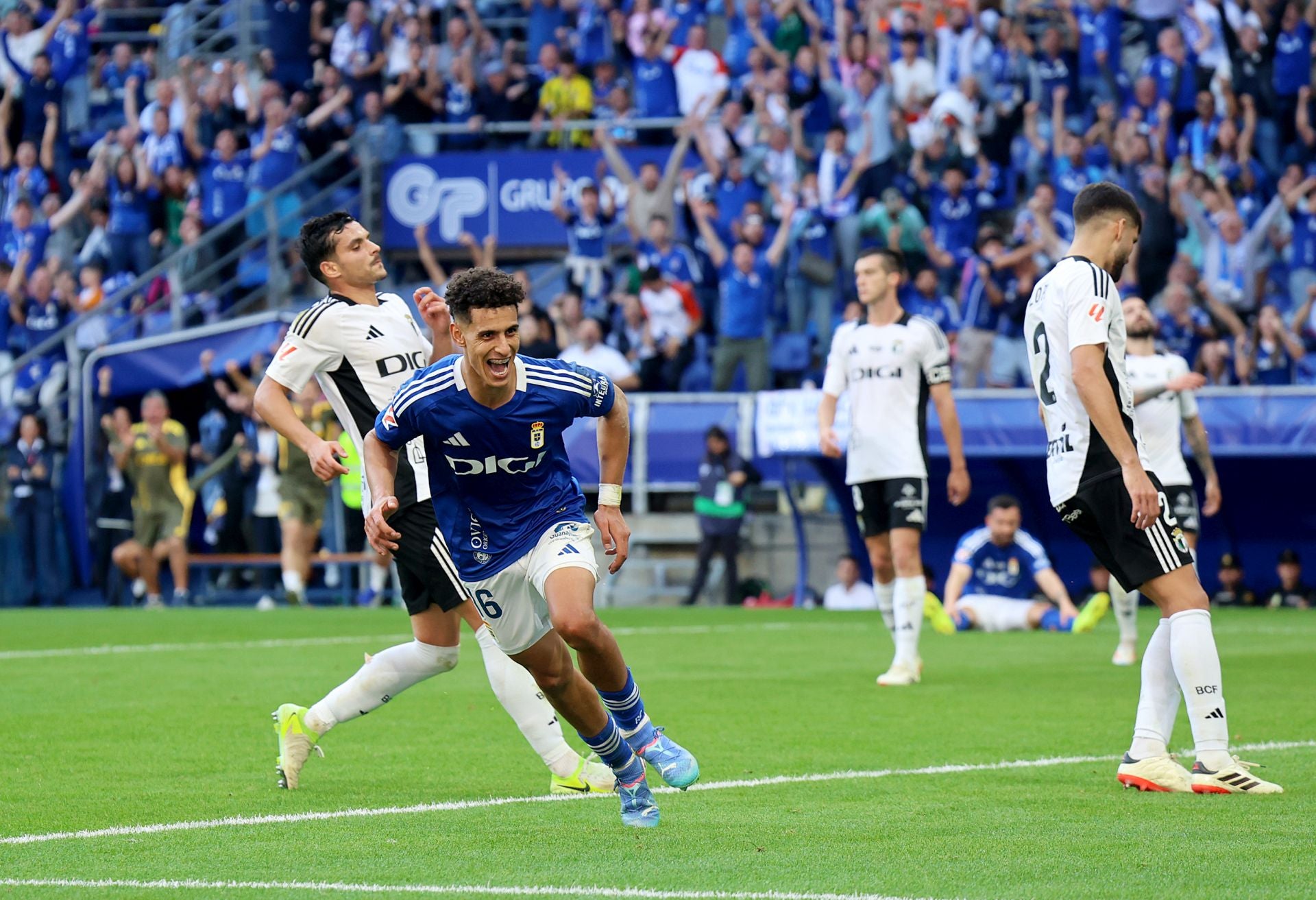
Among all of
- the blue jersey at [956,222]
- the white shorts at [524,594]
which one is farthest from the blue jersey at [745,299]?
the white shorts at [524,594]

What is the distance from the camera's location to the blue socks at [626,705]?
262 inches

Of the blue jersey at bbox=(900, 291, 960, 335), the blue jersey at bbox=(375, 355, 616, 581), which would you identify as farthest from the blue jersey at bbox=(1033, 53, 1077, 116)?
the blue jersey at bbox=(375, 355, 616, 581)

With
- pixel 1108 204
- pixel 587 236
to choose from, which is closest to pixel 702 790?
pixel 1108 204

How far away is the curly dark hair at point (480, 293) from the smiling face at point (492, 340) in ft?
0.05

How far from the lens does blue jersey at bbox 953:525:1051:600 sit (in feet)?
58.5

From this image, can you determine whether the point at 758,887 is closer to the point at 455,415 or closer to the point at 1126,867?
the point at 1126,867

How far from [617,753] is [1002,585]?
12.0 meters

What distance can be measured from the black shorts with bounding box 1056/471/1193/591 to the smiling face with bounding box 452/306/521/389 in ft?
Result: 7.57

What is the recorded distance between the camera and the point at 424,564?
7.75 metres

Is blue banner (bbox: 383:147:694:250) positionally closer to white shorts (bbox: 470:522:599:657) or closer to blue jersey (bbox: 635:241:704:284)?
A: blue jersey (bbox: 635:241:704:284)

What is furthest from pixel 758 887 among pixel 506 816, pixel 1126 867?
pixel 506 816

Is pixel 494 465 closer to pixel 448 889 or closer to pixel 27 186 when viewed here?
pixel 448 889

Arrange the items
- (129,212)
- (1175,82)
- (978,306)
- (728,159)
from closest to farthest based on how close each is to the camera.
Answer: (978,306) → (1175,82) → (728,159) → (129,212)

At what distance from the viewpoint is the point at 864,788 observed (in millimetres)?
7504
